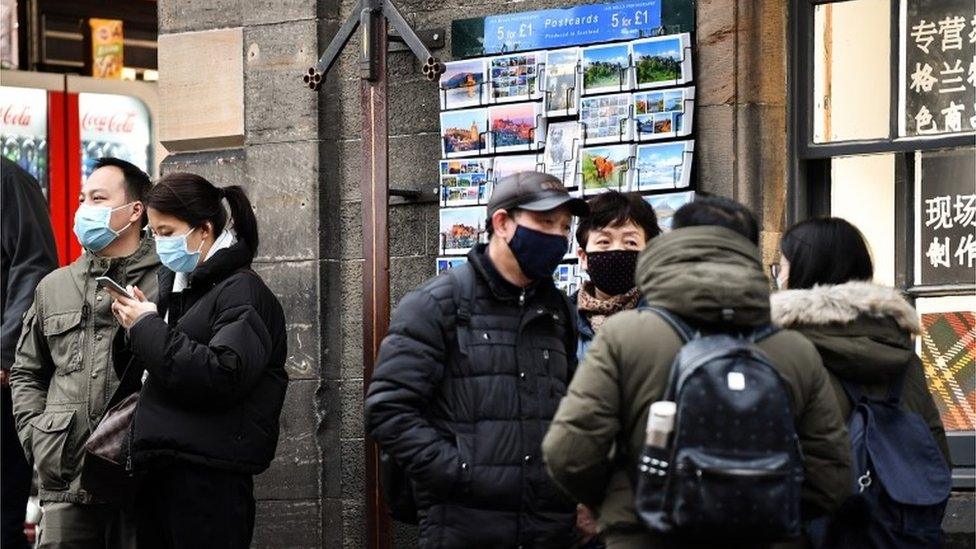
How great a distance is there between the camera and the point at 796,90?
7.57 m

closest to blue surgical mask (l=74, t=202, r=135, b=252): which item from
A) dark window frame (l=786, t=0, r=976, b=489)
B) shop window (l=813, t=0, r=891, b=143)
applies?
dark window frame (l=786, t=0, r=976, b=489)

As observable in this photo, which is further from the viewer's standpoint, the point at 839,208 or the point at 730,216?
the point at 839,208

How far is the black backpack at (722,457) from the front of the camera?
4.59m

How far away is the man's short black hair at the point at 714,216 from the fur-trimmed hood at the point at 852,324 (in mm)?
516

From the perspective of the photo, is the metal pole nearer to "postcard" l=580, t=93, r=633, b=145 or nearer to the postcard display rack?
the postcard display rack

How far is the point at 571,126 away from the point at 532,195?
2209 millimetres

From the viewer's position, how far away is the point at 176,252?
6762 mm

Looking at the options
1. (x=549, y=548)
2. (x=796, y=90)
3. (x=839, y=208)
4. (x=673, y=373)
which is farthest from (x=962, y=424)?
(x=673, y=373)

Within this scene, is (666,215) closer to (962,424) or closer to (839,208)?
(839,208)

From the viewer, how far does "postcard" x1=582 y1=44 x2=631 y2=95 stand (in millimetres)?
7637

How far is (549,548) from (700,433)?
3.61 ft

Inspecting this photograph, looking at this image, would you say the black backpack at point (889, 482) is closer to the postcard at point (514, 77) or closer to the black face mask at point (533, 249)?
the black face mask at point (533, 249)

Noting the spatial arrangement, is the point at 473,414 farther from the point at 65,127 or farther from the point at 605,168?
the point at 65,127

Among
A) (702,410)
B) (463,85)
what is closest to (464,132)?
(463,85)
